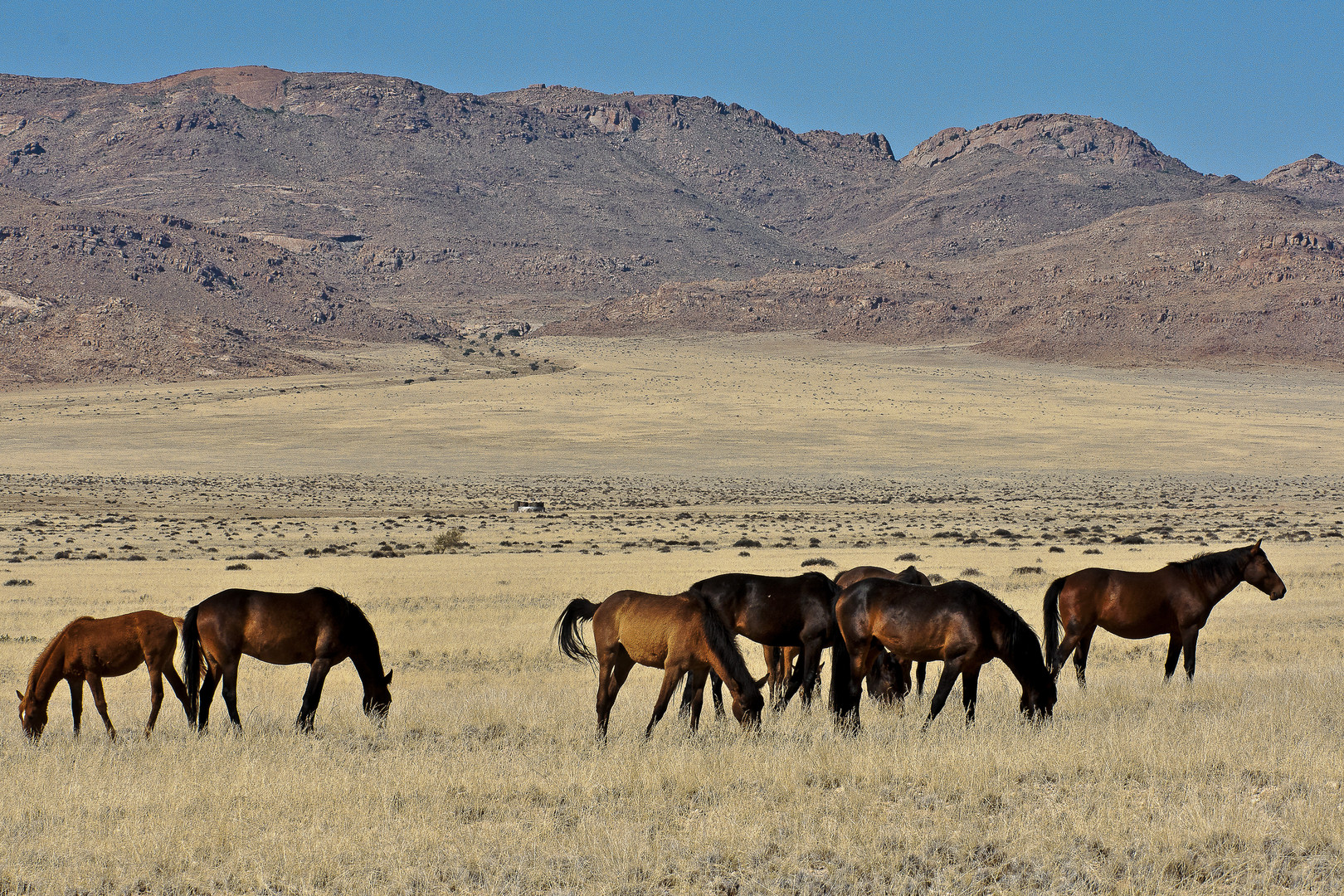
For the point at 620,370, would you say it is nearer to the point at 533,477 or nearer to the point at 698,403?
the point at 698,403

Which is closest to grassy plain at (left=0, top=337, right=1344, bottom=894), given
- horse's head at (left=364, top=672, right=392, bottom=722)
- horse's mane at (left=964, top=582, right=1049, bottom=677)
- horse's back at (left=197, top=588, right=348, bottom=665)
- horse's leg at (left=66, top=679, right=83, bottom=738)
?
horse's head at (left=364, top=672, right=392, bottom=722)

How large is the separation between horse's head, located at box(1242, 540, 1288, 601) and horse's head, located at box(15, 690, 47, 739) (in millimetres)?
12165

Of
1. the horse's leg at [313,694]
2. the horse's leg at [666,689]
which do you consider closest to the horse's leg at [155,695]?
the horse's leg at [313,694]

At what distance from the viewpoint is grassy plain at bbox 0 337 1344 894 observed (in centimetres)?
698

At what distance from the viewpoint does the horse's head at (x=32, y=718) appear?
1032cm

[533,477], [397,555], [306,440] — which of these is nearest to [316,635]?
[397,555]

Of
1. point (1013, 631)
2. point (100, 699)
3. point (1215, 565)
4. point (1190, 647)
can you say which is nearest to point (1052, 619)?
point (1190, 647)

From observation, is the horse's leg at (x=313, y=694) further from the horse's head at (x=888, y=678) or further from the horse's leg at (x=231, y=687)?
the horse's head at (x=888, y=678)

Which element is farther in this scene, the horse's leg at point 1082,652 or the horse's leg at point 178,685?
the horse's leg at point 1082,652

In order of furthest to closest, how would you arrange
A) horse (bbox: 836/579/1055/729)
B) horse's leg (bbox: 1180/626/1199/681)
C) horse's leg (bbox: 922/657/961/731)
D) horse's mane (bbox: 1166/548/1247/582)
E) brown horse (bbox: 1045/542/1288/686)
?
horse's mane (bbox: 1166/548/1247/582)
brown horse (bbox: 1045/542/1288/686)
horse's leg (bbox: 1180/626/1199/681)
horse (bbox: 836/579/1055/729)
horse's leg (bbox: 922/657/961/731)

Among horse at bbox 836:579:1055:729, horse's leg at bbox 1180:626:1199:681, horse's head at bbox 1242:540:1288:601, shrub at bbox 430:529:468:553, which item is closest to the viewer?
horse at bbox 836:579:1055:729

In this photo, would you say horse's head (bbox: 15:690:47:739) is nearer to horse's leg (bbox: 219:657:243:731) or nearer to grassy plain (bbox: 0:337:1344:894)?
grassy plain (bbox: 0:337:1344:894)

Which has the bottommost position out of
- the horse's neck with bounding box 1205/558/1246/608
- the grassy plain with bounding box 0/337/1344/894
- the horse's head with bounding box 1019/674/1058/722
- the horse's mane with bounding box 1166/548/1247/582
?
the grassy plain with bounding box 0/337/1344/894

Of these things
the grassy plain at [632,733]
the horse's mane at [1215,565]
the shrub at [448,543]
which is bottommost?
the shrub at [448,543]
